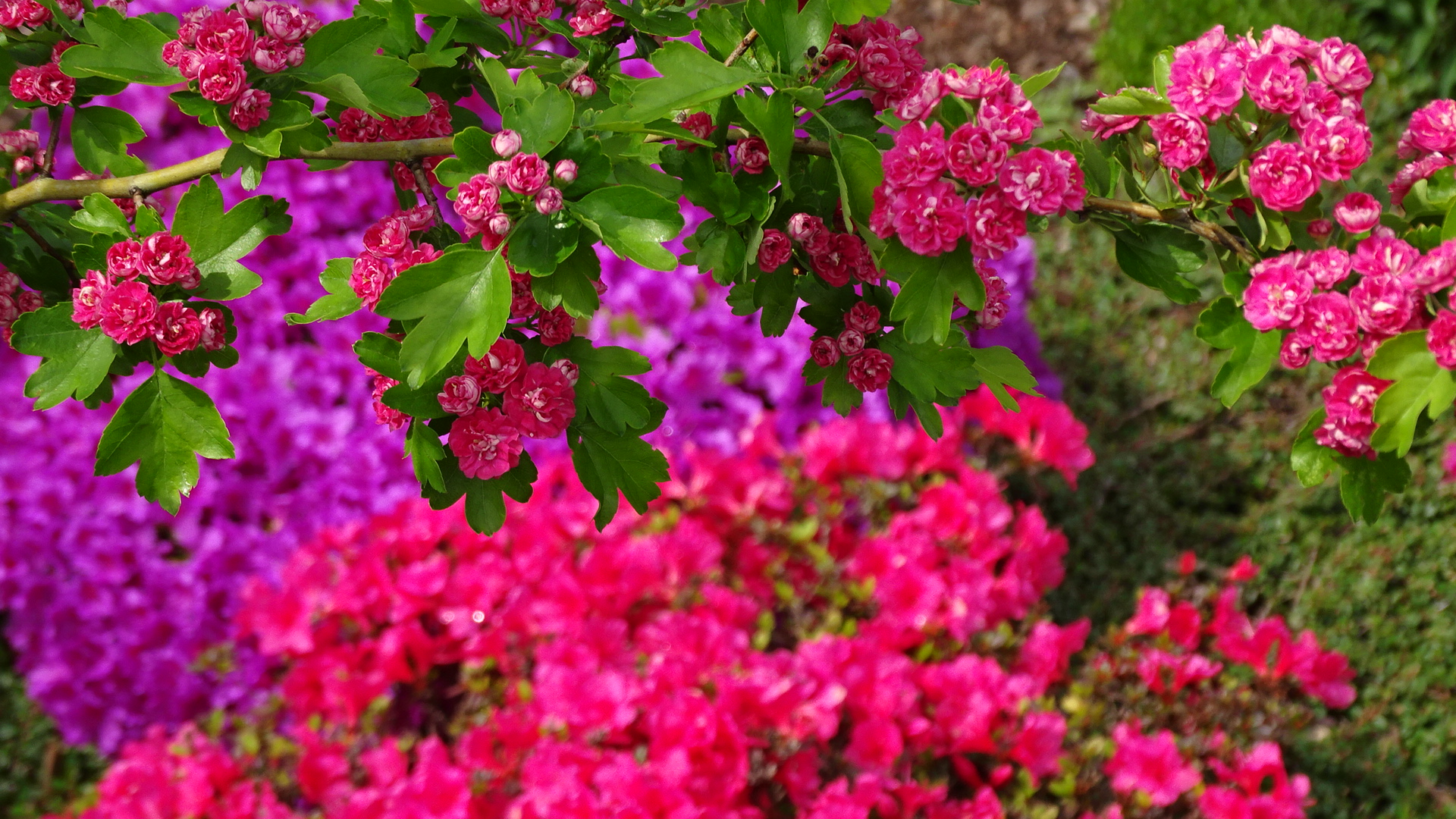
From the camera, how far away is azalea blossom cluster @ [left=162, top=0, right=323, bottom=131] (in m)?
1.12

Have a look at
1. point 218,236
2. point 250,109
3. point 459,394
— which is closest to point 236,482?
point 218,236

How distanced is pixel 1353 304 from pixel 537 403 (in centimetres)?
80

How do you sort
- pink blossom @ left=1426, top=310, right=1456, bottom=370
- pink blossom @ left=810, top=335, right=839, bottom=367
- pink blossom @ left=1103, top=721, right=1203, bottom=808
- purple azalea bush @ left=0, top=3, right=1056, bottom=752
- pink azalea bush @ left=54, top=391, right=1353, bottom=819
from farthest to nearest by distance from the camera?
purple azalea bush @ left=0, top=3, right=1056, bottom=752 → pink blossom @ left=1103, top=721, right=1203, bottom=808 → pink azalea bush @ left=54, top=391, right=1353, bottom=819 → pink blossom @ left=810, top=335, right=839, bottom=367 → pink blossom @ left=1426, top=310, right=1456, bottom=370

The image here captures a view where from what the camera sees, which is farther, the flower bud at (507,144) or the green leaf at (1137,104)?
the green leaf at (1137,104)

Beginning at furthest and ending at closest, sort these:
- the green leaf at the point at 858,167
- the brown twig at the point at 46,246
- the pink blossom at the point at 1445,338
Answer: the brown twig at the point at 46,246 → the green leaf at the point at 858,167 → the pink blossom at the point at 1445,338

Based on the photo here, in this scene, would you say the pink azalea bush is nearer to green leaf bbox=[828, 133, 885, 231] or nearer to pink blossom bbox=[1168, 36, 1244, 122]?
green leaf bbox=[828, 133, 885, 231]

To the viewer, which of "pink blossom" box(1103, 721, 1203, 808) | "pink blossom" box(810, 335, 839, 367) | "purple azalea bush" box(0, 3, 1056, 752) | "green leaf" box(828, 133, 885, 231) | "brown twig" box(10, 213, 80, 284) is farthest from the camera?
"purple azalea bush" box(0, 3, 1056, 752)

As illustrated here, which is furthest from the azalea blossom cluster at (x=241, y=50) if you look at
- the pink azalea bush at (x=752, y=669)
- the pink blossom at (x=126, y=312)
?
the pink azalea bush at (x=752, y=669)

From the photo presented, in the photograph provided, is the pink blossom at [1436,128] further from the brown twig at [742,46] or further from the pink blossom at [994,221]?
the brown twig at [742,46]

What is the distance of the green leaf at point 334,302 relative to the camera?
1.09 metres

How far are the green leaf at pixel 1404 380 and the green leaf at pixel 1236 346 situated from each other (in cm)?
12

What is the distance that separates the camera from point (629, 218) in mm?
1022

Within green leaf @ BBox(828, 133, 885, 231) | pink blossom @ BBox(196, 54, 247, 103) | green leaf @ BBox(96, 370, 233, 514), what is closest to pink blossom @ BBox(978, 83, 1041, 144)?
green leaf @ BBox(828, 133, 885, 231)

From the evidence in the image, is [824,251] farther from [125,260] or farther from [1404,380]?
[125,260]
